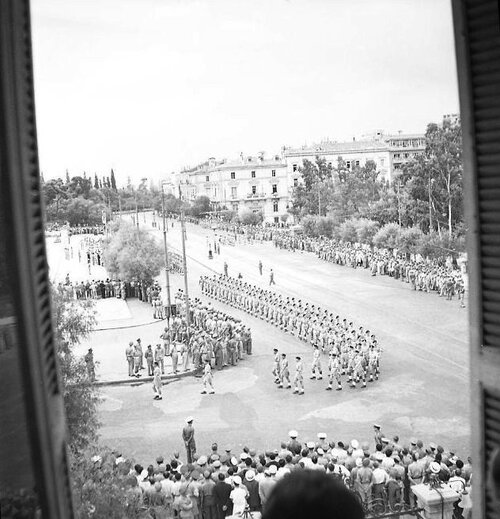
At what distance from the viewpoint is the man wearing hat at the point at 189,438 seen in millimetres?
9664

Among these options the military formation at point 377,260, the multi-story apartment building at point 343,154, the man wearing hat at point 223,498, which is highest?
the multi-story apartment building at point 343,154

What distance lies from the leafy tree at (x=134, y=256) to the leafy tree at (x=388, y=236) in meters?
9.58

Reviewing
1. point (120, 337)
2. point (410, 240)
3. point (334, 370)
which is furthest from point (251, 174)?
point (334, 370)

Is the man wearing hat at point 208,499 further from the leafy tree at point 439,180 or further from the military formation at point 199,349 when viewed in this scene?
the leafy tree at point 439,180

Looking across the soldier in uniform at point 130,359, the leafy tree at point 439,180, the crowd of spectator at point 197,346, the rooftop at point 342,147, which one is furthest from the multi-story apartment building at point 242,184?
the soldier in uniform at point 130,359

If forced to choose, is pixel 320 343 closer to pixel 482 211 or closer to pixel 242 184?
pixel 482 211

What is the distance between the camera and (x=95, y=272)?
92.1 ft

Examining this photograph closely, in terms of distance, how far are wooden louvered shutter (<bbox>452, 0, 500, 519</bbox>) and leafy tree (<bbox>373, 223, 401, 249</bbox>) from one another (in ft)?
83.0

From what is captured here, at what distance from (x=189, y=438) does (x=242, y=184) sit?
2922 centimetres

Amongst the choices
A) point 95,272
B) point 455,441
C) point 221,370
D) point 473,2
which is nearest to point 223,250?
point 95,272

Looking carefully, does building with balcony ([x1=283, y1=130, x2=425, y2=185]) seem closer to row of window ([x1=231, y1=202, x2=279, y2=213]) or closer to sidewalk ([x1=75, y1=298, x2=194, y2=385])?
row of window ([x1=231, y1=202, x2=279, y2=213])

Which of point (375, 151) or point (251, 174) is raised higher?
point (375, 151)

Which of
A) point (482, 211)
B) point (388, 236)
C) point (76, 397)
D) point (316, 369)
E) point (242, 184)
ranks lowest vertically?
point (316, 369)

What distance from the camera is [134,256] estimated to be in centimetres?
2228
